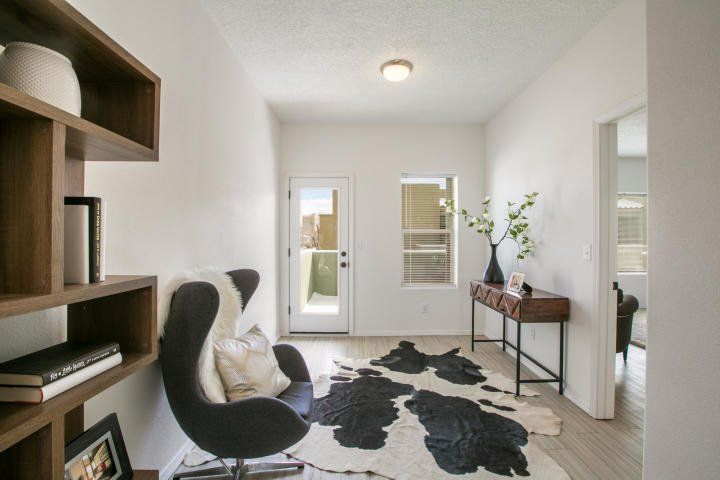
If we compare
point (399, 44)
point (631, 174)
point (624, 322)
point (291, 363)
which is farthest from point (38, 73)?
point (631, 174)

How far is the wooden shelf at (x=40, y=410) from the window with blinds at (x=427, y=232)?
12.9 ft

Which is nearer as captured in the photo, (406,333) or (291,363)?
(291,363)

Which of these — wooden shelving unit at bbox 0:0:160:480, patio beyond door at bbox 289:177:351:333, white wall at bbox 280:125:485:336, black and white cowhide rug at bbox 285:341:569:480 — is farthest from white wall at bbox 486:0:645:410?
wooden shelving unit at bbox 0:0:160:480

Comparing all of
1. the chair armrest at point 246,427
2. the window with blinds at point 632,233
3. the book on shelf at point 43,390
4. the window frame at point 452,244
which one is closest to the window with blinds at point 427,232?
the window frame at point 452,244

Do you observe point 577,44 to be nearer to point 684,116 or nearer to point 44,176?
point 684,116

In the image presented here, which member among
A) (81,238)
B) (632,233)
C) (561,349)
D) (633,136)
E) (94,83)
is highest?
(633,136)

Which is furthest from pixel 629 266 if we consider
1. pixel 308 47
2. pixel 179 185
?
pixel 179 185

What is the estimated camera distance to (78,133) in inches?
32.7

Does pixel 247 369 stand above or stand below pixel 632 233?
below

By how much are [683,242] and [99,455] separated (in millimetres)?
2044

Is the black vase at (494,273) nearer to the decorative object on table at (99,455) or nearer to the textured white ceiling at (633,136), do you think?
the textured white ceiling at (633,136)

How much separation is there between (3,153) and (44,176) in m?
0.10

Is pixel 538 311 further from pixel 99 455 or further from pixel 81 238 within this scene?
pixel 81 238

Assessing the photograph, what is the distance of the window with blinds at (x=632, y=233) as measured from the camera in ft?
22.0
